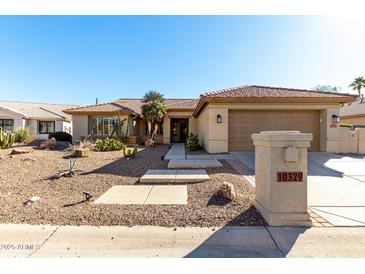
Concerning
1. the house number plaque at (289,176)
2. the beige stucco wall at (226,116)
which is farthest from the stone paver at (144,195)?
the beige stucco wall at (226,116)

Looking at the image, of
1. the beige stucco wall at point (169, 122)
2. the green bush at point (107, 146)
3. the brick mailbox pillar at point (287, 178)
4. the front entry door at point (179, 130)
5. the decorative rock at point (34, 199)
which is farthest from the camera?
the front entry door at point (179, 130)

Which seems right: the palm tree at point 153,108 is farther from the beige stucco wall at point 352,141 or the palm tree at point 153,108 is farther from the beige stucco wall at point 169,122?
the beige stucco wall at point 352,141

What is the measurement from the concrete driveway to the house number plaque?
39.8 inches

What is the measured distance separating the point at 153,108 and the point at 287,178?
55.1 feet

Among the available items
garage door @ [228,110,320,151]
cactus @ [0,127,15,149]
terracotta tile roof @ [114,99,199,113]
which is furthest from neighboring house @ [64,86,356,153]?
cactus @ [0,127,15,149]

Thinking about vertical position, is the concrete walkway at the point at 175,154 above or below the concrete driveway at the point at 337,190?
above

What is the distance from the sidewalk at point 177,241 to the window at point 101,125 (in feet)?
57.9

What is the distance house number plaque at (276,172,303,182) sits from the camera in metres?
3.81

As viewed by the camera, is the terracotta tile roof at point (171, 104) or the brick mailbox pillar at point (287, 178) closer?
the brick mailbox pillar at point (287, 178)

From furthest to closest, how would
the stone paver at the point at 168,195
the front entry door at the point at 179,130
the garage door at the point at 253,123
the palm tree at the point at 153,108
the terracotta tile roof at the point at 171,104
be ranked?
the front entry door at the point at 179,130 → the terracotta tile roof at the point at 171,104 → the palm tree at the point at 153,108 → the garage door at the point at 253,123 → the stone paver at the point at 168,195

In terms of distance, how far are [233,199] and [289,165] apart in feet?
5.08

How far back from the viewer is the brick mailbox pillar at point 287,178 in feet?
12.3

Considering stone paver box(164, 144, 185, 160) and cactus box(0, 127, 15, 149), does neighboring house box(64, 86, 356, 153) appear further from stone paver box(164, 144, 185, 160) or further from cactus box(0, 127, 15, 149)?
cactus box(0, 127, 15, 149)

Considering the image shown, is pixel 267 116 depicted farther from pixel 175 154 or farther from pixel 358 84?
pixel 358 84
